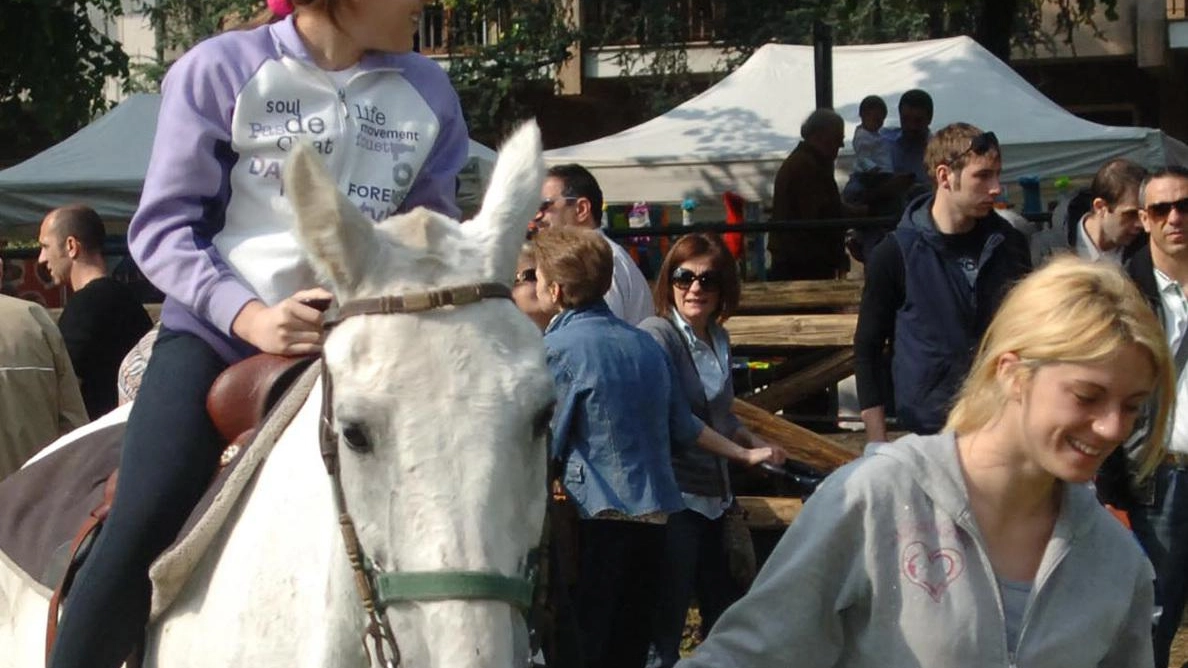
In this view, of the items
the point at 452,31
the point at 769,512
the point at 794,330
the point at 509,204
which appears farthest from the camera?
the point at 452,31

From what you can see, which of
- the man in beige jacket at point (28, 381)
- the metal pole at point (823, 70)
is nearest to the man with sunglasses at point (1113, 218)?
the metal pole at point (823, 70)

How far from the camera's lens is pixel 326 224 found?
295cm

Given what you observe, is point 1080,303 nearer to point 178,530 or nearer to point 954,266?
point 178,530

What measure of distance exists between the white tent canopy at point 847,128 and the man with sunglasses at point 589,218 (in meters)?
4.82

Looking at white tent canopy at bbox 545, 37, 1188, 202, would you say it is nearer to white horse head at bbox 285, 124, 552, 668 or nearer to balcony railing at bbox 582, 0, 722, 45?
white horse head at bbox 285, 124, 552, 668

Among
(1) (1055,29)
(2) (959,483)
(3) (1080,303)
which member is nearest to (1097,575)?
(2) (959,483)

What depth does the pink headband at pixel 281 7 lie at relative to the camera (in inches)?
153

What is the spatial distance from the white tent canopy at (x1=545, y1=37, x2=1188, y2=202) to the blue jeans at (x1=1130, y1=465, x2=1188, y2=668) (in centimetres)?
561

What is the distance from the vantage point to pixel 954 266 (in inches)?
255

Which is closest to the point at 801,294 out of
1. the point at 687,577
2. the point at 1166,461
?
the point at 687,577

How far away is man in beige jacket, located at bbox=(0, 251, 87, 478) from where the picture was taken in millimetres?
7312

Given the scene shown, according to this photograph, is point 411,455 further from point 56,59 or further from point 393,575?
point 56,59

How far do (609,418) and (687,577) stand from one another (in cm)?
89

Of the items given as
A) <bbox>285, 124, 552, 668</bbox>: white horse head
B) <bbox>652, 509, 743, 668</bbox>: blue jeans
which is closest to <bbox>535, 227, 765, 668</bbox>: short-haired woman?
<bbox>652, 509, 743, 668</bbox>: blue jeans
